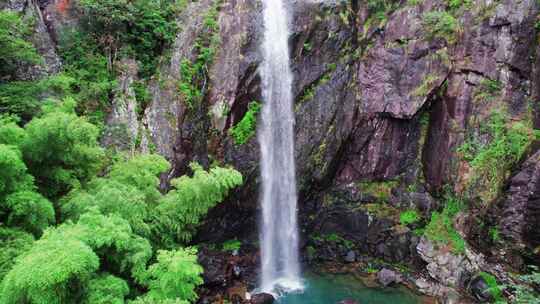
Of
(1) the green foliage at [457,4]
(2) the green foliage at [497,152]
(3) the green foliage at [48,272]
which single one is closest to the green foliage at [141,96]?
(3) the green foliage at [48,272]

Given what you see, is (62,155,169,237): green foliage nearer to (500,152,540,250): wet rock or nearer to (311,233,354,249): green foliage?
(311,233,354,249): green foliage

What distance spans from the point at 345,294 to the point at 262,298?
3195mm

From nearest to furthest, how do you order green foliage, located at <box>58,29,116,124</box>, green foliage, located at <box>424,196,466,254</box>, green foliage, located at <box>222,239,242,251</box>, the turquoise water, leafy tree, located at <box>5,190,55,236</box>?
leafy tree, located at <box>5,190,55,236</box>, green foliage, located at <box>58,29,116,124</box>, the turquoise water, green foliage, located at <box>424,196,466,254</box>, green foliage, located at <box>222,239,242,251</box>

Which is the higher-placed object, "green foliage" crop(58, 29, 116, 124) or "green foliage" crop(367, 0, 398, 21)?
"green foliage" crop(367, 0, 398, 21)

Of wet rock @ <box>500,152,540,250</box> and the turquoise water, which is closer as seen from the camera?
wet rock @ <box>500,152,540,250</box>

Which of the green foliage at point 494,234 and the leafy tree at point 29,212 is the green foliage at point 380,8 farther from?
the leafy tree at point 29,212

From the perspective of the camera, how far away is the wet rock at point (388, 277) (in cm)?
1323

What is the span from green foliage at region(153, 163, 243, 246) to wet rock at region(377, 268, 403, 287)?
8709 mm

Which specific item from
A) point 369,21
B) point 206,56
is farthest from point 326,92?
point 206,56

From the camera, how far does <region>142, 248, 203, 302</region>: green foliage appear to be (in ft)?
18.2

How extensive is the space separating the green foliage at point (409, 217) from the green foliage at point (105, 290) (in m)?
11.9

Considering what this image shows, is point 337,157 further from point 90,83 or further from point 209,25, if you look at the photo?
point 90,83

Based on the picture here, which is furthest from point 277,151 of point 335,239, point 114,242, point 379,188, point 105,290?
point 105,290

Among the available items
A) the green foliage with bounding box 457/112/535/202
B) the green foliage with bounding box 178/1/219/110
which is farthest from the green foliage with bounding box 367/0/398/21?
the green foliage with bounding box 178/1/219/110
